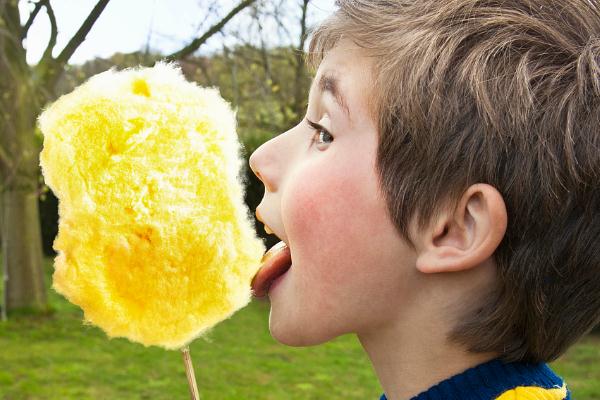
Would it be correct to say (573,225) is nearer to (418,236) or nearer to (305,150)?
(418,236)

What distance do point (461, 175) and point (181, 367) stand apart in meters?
5.98

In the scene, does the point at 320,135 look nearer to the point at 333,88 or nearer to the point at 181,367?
the point at 333,88

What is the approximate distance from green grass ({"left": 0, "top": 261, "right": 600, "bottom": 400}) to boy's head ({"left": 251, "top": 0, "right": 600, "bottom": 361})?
4.44m

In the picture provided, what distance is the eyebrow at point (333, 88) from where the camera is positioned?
5.14ft

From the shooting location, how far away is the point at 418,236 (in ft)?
5.00

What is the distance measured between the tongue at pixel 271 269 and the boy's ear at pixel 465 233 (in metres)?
0.36

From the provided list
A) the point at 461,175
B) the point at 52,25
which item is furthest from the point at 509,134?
the point at 52,25

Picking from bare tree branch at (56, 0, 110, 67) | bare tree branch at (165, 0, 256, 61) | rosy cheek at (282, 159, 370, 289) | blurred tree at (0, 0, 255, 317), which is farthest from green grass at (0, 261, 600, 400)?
rosy cheek at (282, 159, 370, 289)

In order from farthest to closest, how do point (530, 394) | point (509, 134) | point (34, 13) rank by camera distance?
1. point (34, 13)
2. point (530, 394)
3. point (509, 134)

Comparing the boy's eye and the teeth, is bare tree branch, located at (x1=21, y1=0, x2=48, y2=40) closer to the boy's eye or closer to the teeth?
the teeth

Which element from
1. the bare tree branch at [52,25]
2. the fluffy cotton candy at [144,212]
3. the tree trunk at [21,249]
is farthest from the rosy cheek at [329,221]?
the tree trunk at [21,249]

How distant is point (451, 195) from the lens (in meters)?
1.48

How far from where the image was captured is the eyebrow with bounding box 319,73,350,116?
157 cm

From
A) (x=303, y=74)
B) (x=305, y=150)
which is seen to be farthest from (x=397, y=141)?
(x=303, y=74)
